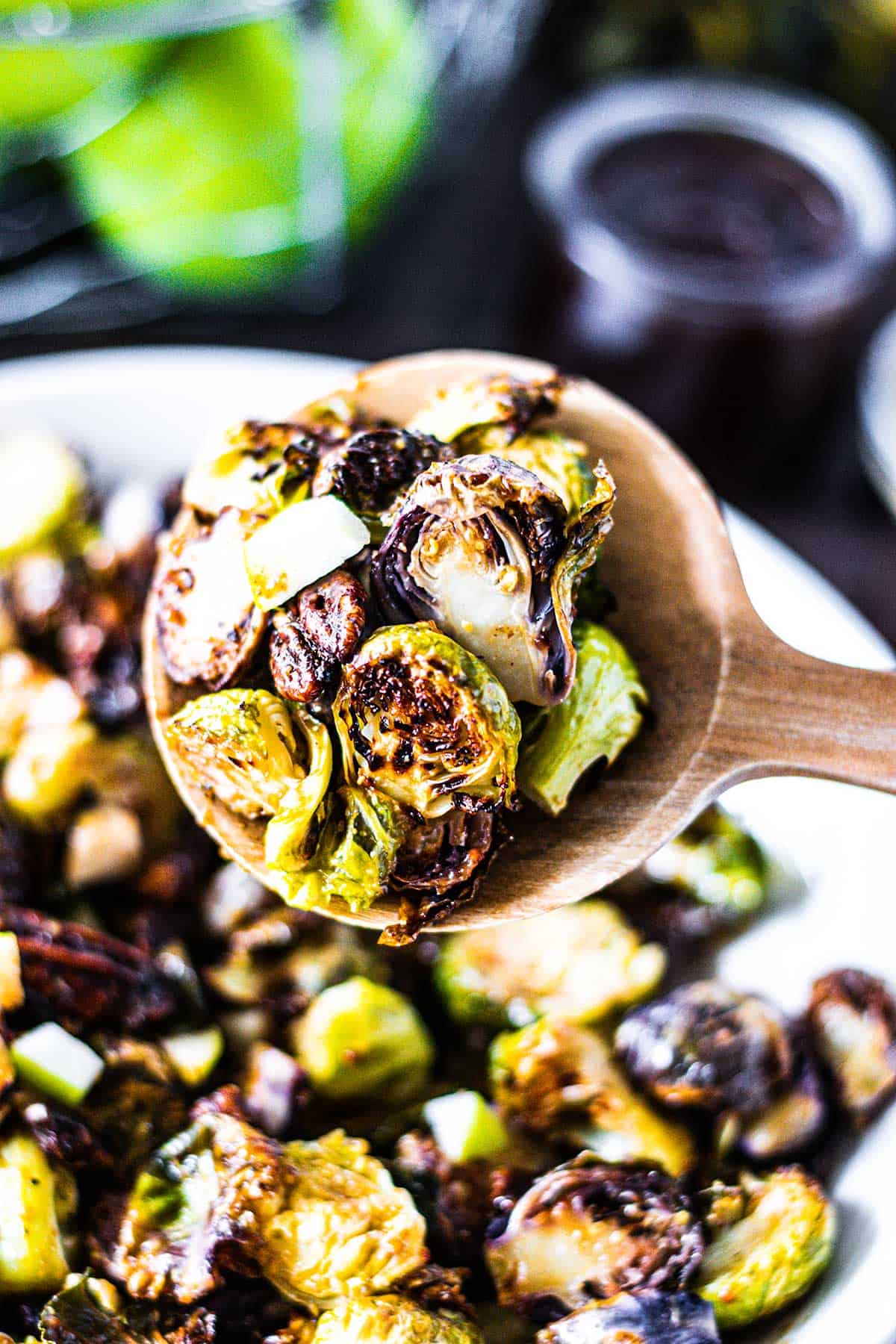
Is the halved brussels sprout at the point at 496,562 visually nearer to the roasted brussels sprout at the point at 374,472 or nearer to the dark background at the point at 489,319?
the roasted brussels sprout at the point at 374,472

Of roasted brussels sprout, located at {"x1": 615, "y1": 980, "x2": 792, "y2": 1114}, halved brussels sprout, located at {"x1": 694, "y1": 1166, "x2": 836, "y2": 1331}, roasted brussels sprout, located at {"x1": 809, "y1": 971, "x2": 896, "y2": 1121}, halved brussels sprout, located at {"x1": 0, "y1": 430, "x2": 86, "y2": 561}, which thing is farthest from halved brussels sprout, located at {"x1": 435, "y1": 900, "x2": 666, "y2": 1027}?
halved brussels sprout, located at {"x1": 0, "y1": 430, "x2": 86, "y2": 561}

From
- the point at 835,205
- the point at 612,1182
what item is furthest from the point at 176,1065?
the point at 835,205

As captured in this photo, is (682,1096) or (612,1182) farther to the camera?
(682,1096)

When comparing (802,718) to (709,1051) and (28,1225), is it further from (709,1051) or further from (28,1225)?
(28,1225)

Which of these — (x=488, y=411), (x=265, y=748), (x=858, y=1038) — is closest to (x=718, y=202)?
(x=488, y=411)

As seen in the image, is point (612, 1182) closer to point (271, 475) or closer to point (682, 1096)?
point (682, 1096)

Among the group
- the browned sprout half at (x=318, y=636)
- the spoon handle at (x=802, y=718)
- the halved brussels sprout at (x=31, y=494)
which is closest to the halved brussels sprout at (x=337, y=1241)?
the browned sprout half at (x=318, y=636)

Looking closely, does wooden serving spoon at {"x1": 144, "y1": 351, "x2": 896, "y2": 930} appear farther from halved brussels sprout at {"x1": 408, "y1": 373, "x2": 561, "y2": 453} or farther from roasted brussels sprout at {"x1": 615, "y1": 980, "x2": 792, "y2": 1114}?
roasted brussels sprout at {"x1": 615, "y1": 980, "x2": 792, "y2": 1114}
